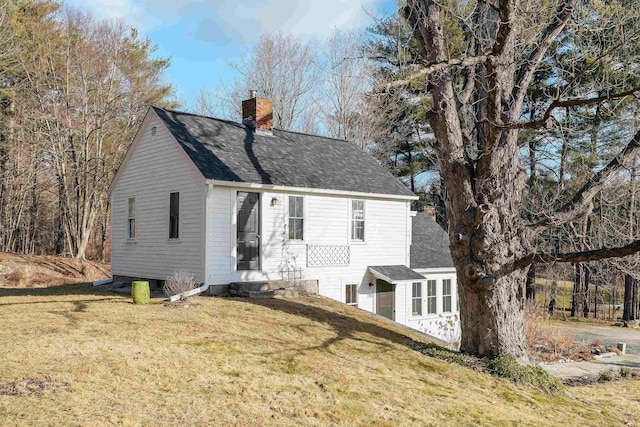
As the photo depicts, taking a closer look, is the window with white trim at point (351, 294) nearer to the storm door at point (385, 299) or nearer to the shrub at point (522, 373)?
the storm door at point (385, 299)

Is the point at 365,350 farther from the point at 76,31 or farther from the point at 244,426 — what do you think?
the point at 76,31

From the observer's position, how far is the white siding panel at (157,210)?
14.5 meters

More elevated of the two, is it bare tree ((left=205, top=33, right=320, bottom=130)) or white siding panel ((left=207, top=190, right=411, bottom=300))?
→ bare tree ((left=205, top=33, right=320, bottom=130))

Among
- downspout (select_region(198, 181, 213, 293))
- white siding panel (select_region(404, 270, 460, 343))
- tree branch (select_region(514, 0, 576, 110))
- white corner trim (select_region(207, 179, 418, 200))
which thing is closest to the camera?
tree branch (select_region(514, 0, 576, 110))

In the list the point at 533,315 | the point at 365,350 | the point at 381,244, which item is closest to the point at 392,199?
the point at 381,244

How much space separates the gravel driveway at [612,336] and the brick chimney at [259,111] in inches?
524

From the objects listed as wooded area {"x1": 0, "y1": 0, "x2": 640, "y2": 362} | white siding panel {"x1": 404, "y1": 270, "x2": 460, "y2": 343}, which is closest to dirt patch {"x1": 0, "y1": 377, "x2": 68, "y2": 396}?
wooded area {"x1": 0, "y1": 0, "x2": 640, "y2": 362}

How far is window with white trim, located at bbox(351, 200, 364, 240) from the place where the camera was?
17750mm

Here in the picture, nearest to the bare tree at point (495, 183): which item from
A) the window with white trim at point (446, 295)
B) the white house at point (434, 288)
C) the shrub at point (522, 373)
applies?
the shrub at point (522, 373)

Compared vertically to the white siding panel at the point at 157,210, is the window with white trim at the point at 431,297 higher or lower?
lower

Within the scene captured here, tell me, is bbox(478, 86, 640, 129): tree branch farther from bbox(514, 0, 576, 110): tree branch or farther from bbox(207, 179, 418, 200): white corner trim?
bbox(207, 179, 418, 200): white corner trim

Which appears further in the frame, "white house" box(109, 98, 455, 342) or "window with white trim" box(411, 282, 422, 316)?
"window with white trim" box(411, 282, 422, 316)

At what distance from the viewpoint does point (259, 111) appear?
715 inches

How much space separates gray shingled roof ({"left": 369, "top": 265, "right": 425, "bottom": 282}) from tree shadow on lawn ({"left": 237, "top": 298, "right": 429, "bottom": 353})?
4555mm
